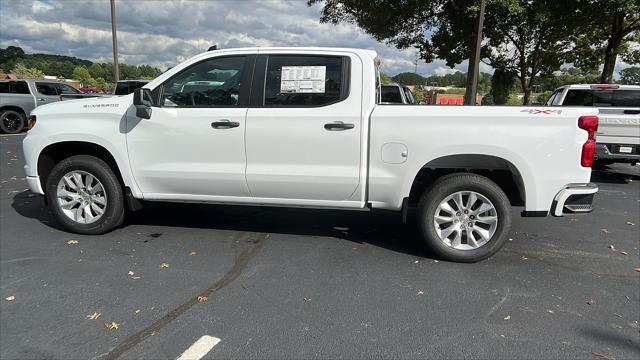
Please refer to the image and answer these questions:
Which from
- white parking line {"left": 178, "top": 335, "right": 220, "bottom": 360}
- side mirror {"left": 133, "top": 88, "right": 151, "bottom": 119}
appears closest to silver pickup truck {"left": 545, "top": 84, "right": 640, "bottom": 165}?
side mirror {"left": 133, "top": 88, "right": 151, "bottom": 119}

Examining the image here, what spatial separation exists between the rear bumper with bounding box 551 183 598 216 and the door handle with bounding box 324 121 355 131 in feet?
6.38

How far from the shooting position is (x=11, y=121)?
15031mm

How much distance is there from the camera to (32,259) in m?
4.30

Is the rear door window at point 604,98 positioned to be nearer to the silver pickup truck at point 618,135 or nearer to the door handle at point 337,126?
the silver pickup truck at point 618,135

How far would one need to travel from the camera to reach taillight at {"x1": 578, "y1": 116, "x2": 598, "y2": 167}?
153 inches

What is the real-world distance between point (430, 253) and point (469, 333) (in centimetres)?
149

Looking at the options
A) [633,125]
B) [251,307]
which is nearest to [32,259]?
[251,307]

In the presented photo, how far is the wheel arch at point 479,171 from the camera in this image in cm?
421

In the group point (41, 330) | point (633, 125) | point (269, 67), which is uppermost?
point (269, 67)

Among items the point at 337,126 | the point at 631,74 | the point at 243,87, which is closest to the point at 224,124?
the point at 243,87

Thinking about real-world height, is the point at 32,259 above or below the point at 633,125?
below

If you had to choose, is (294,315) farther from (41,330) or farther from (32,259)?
(32,259)

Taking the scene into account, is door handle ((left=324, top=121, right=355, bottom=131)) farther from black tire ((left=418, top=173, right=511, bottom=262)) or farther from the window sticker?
black tire ((left=418, top=173, right=511, bottom=262))

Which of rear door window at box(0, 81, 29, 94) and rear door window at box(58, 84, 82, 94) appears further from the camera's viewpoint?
rear door window at box(58, 84, 82, 94)
